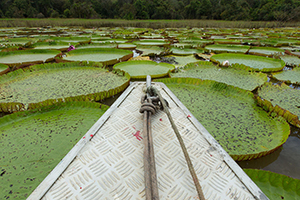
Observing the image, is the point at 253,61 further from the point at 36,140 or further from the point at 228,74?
the point at 36,140

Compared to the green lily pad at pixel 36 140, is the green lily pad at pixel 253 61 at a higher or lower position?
higher

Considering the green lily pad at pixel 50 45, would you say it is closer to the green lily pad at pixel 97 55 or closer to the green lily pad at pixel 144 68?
the green lily pad at pixel 97 55

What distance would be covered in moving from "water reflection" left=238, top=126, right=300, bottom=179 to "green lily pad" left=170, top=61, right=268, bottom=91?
1.53 metres

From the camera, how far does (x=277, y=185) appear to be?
47.4 inches

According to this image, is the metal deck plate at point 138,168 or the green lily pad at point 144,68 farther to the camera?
the green lily pad at point 144,68

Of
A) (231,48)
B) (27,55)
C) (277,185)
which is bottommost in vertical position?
(277,185)

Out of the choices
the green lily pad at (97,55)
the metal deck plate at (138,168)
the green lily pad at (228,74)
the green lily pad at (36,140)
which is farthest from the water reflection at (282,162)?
the green lily pad at (97,55)

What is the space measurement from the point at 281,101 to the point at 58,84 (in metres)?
4.44

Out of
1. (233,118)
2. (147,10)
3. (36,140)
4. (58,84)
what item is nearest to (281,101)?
(233,118)

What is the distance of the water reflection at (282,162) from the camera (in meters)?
1.50

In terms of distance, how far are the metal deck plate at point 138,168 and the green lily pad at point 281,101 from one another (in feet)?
5.15

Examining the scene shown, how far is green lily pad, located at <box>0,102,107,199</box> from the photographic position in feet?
4.10

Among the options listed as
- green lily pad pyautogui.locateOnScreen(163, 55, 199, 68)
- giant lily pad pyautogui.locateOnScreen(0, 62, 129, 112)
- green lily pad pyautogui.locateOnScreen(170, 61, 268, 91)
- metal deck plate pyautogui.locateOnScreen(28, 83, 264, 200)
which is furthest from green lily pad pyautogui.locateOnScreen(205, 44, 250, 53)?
metal deck plate pyautogui.locateOnScreen(28, 83, 264, 200)

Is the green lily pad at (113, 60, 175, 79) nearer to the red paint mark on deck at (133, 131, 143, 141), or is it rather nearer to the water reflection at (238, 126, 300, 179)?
the red paint mark on deck at (133, 131, 143, 141)
